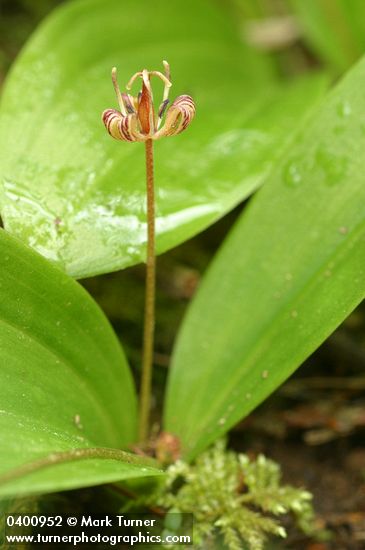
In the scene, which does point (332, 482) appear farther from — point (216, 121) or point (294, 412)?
point (216, 121)

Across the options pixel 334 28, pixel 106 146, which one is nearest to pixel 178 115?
pixel 106 146

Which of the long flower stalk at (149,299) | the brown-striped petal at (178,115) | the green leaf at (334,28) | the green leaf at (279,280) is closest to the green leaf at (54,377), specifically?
the long flower stalk at (149,299)

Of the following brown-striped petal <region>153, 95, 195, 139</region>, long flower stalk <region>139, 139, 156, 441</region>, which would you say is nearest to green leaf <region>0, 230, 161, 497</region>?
long flower stalk <region>139, 139, 156, 441</region>

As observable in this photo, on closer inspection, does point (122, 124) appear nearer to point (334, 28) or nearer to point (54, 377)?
point (54, 377)

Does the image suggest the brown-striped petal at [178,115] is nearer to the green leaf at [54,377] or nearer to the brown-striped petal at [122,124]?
the brown-striped petal at [122,124]

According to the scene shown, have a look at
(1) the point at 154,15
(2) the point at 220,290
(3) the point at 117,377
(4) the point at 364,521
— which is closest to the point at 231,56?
(1) the point at 154,15

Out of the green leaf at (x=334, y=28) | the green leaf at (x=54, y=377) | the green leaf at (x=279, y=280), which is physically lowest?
the green leaf at (x=54, y=377)
